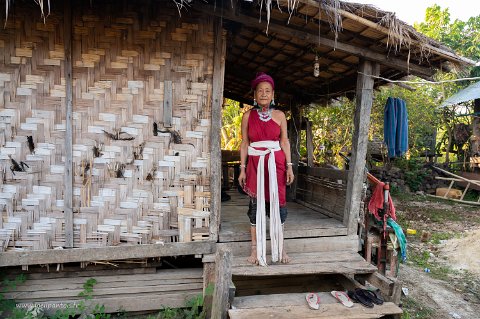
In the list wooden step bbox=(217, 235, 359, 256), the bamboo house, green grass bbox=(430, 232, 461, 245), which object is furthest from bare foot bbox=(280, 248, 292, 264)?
green grass bbox=(430, 232, 461, 245)

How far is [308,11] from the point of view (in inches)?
123

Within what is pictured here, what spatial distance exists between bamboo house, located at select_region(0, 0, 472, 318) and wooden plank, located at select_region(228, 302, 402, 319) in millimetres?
30

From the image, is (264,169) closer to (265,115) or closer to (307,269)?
(265,115)

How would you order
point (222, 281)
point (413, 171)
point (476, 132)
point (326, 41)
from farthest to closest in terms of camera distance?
point (413, 171)
point (476, 132)
point (326, 41)
point (222, 281)

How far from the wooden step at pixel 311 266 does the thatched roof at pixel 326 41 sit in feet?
6.89

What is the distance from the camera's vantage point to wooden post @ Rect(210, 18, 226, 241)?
3355mm

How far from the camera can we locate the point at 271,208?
130 inches

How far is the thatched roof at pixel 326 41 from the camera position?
313 cm

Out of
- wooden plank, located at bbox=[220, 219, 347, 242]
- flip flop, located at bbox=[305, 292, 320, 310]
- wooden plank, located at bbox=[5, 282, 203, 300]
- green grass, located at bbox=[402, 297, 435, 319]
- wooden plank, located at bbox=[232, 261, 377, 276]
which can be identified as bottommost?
green grass, located at bbox=[402, 297, 435, 319]

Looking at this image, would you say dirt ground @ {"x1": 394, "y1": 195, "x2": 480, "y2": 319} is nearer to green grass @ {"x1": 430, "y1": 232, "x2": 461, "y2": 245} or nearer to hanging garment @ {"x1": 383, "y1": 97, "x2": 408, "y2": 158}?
green grass @ {"x1": 430, "y1": 232, "x2": 461, "y2": 245}

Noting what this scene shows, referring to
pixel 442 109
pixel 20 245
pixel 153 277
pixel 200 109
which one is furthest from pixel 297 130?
pixel 442 109

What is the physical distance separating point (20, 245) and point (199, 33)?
2.57 m

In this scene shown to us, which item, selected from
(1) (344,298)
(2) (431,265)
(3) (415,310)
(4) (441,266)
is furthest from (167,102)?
(4) (441,266)

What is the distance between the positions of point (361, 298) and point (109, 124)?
108 inches
